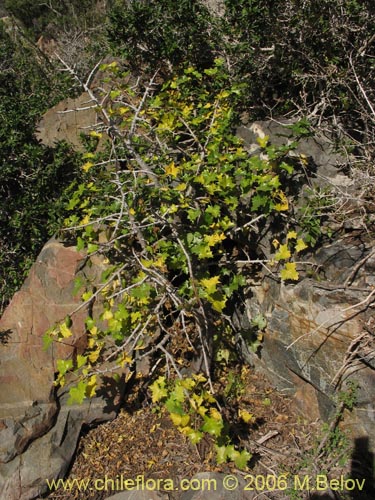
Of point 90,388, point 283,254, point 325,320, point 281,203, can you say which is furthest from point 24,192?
point 325,320

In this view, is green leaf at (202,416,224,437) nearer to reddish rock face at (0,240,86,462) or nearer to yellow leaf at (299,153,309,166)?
reddish rock face at (0,240,86,462)

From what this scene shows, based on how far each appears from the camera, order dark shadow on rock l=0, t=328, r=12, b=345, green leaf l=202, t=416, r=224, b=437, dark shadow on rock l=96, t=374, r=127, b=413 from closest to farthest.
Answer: green leaf l=202, t=416, r=224, b=437 → dark shadow on rock l=96, t=374, r=127, b=413 → dark shadow on rock l=0, t=328, r=12, b=345

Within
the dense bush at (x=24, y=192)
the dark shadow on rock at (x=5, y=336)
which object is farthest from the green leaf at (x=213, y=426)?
the dense bush at (x=24, y=192)

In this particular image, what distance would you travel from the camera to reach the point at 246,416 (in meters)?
2.82

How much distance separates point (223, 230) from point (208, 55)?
7.42ft

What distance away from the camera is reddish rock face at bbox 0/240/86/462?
9.73 feet

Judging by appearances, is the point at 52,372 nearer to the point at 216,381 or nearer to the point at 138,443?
the point at 138,443

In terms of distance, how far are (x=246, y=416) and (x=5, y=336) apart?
206 centimetres

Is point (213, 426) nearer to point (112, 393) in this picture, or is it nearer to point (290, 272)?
point (290, 272)

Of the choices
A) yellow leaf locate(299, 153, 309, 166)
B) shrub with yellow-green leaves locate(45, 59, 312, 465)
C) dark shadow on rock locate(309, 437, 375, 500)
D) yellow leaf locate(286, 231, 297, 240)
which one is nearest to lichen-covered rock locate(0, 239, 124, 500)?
shrub with yellow-green leaves locate(45, 59, 312, 465)

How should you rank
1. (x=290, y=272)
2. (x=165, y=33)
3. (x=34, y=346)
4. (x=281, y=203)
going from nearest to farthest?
(x=290, y=272) → (x=281, y=203) → (x=34, y=346) → (x=165, y=33)

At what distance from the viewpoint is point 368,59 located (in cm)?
325

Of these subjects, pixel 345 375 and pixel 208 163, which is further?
pixel 208 163

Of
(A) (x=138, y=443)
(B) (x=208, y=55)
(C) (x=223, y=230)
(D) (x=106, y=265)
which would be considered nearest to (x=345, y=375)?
(C) (x=223, y=230)
